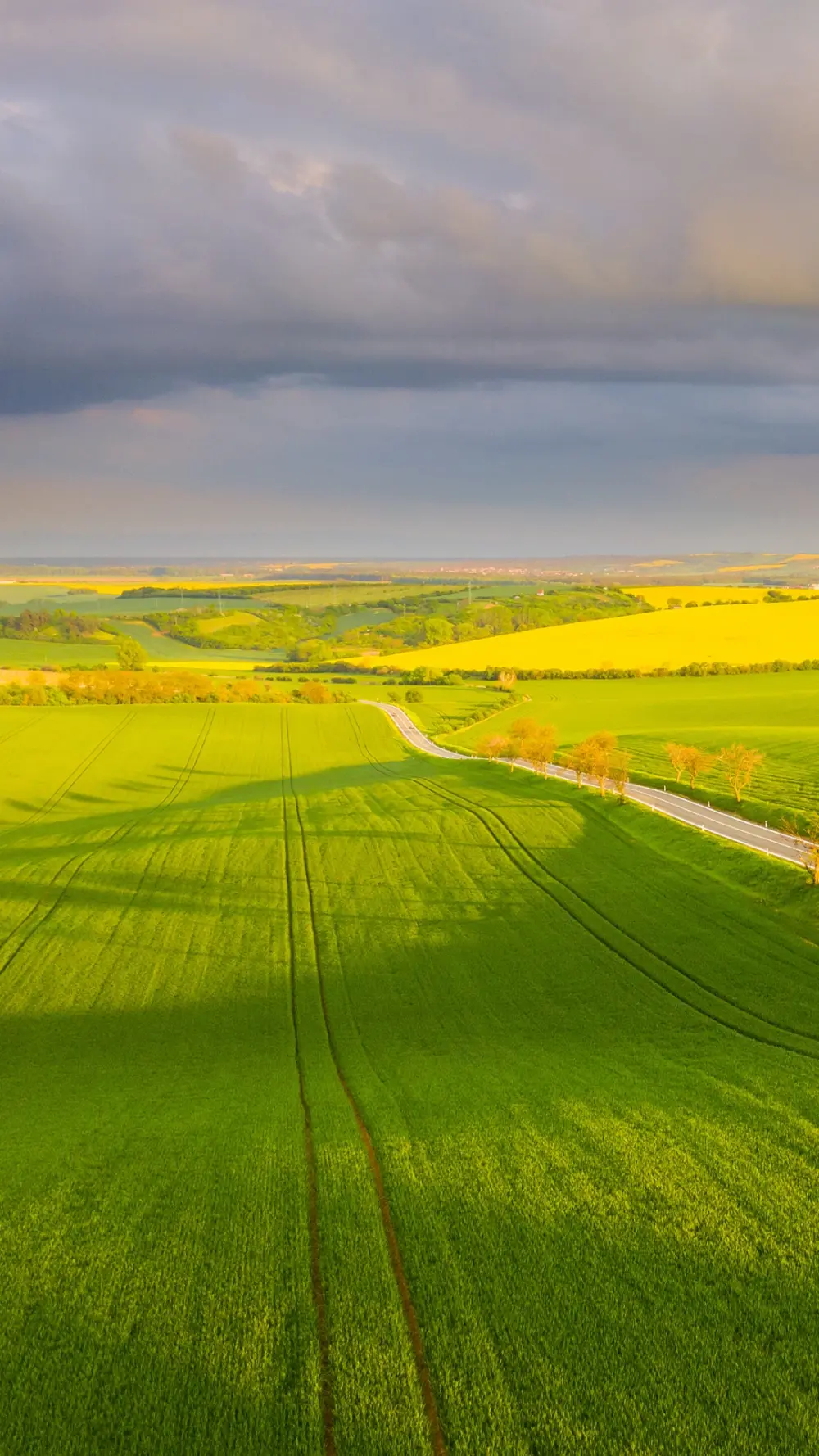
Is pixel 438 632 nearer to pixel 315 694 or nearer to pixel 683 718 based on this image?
pixel 315 694

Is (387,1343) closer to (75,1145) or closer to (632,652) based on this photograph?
(75,1145)

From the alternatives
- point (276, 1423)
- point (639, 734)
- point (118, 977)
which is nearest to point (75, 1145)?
point (276, 1423)

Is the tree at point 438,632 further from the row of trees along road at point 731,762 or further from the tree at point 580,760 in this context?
the row of trees along road at point 731,762

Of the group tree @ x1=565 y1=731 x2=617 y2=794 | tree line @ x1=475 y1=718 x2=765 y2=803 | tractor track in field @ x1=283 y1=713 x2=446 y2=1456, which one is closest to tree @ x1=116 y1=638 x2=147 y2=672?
tree line @ x1=475 y1=718 x2=765 y2=803

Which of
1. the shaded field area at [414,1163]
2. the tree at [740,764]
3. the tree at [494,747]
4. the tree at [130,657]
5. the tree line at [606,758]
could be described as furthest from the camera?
the tree at [130,657]

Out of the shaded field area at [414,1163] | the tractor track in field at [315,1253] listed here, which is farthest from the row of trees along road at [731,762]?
the tractor track in field at [315,1253]

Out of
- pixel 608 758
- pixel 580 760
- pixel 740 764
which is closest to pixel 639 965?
pixel 740 764
